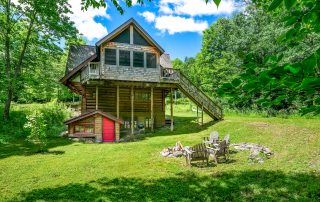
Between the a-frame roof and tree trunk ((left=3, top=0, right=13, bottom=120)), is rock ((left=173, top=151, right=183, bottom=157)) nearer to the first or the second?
the a-frame roof

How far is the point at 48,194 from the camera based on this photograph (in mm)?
9680

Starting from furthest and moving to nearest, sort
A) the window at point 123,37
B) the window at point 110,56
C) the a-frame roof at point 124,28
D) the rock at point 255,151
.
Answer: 1. the window at point 123,37
2. the window at point 110,56
3. the a-frame roof at point 124,28
4. the rock at point 255,151

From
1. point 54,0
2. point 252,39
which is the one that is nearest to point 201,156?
point 54,0

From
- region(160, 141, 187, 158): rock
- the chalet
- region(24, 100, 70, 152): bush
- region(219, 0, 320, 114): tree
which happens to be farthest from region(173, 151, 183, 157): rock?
region(219, 0, 320, 114): tree

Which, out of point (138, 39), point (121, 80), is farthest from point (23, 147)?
point (138, 39)

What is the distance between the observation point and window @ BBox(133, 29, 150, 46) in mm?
25297

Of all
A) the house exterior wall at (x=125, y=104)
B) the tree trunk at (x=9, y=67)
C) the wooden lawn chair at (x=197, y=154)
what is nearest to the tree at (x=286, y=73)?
the wooden lawn chair at (x=197, y=154)

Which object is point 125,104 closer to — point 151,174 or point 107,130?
point 107,130

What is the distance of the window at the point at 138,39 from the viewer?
83.0 feet

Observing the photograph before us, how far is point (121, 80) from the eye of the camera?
2395 centimetres

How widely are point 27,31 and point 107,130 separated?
47.0ft

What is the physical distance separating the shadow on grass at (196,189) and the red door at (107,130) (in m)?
11.1

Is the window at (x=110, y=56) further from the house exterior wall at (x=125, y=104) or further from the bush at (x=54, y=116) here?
the bush at (x=54, y=116)

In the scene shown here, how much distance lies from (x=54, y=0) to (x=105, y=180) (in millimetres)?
21171
